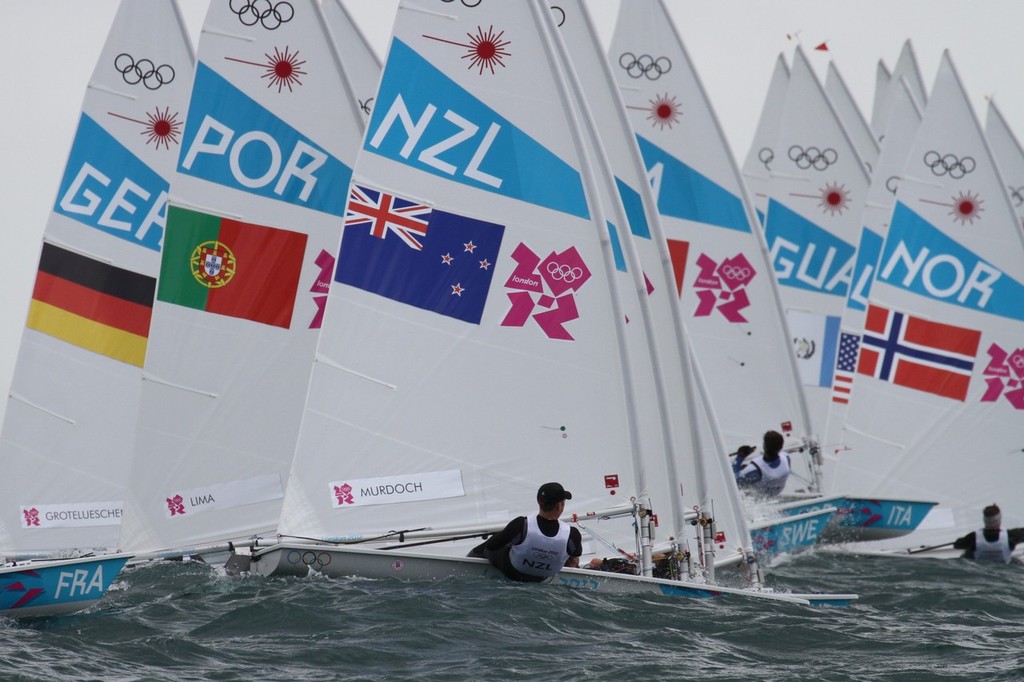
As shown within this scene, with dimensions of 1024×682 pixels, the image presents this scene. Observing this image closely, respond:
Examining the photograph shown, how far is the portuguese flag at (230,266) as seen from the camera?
16.0 m

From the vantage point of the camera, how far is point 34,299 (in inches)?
706

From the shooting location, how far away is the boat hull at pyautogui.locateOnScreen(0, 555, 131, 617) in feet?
37.1

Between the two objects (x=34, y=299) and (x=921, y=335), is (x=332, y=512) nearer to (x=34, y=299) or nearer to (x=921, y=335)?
(x=34, y=299)

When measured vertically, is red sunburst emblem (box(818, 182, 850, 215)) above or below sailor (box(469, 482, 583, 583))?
above

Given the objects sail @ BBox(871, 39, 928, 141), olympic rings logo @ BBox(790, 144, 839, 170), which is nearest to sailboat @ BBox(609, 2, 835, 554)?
olympic rings logo @ BBox(790, 144, 839, 170)

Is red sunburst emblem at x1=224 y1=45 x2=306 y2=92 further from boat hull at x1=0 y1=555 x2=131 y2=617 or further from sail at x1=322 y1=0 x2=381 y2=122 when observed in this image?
boat hull at x1=0 y1=555 x2=131 y2=617

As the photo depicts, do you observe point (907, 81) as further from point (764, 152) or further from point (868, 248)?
point (868, 248)

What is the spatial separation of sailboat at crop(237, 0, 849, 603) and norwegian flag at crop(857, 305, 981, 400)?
842cm

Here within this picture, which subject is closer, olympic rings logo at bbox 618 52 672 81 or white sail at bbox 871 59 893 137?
olympic rings logo at bbox 618 52 672 81

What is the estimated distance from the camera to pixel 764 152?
85.3ft

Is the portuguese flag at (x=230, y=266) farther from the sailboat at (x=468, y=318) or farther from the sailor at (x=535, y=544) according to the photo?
the sailor at (x=535, y=544)

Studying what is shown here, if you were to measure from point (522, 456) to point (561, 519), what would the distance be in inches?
24.9

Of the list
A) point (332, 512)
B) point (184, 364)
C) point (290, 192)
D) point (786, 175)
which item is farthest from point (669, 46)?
point (332, 512)

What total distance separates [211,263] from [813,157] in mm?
12584
